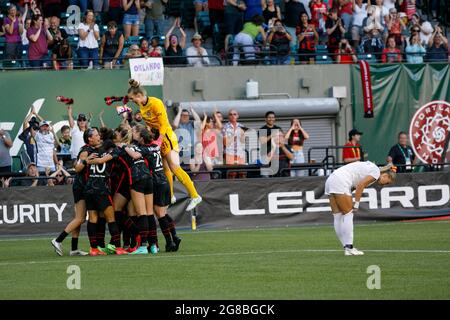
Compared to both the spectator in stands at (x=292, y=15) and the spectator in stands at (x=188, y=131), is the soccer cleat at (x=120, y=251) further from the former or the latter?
the spectator in stands at (x=292, y=15)

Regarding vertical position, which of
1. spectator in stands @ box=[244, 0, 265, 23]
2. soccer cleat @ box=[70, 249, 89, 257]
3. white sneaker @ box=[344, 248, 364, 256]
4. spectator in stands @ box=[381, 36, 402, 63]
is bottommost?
soccer cleat @ box=[70, 249, 89, 257]

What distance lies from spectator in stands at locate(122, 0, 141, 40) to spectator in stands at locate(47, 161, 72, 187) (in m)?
4.95

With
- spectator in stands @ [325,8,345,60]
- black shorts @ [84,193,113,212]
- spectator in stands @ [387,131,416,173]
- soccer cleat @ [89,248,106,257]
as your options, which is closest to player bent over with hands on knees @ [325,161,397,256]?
black shorts @ [84,193,113,212]

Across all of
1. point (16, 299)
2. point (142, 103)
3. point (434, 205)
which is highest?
point (142, 103)

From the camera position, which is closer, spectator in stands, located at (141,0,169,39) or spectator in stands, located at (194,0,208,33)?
spectator in stands, located at (141,0,169,39)

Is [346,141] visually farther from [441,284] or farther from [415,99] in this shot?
[441,284]

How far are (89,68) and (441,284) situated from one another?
17738 mm

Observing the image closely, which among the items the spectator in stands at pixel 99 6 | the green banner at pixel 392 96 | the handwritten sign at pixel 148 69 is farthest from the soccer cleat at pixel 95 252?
the green banner at pixel 392 96

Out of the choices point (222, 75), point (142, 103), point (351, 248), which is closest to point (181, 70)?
point (222, 75)

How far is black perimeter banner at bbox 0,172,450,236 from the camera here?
26109 millimetres

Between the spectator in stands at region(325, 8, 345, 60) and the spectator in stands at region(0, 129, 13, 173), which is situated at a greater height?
the spectator in stands at region(325, 8, 345, 60)

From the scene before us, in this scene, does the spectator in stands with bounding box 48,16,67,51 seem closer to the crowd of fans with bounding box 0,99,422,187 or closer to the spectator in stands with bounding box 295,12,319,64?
the crowd of fans with bounding box 0,99,422,187

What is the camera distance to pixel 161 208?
755 inches

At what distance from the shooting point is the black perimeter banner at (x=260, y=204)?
85.7ft
